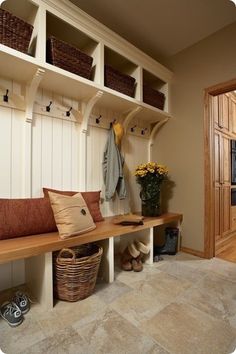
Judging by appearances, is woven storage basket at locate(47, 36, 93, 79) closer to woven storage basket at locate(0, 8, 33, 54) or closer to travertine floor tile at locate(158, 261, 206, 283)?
woven storage basket at locate(0, 8, 33, 54)

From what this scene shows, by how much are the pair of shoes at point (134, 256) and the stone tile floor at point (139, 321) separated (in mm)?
157

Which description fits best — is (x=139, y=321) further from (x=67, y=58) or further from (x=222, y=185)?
(x=222, y=185)

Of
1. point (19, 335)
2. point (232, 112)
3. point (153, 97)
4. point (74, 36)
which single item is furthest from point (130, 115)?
point (19, 335)

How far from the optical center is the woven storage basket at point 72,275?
1386 millimetres

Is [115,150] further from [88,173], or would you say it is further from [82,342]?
[82,342]

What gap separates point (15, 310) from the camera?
1228 mm

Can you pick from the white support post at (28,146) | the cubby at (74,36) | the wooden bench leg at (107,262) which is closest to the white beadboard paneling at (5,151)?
the white support post at (28,146)

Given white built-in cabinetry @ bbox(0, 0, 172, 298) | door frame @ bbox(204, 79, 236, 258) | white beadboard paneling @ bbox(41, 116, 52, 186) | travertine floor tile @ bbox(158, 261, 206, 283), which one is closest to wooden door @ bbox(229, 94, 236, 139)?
door frame @ bbox(204, 79, 236, 258)

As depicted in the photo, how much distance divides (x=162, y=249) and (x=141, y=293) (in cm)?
90

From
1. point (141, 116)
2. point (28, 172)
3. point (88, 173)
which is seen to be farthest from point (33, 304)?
point (141, 116)

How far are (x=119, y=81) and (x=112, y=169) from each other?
939mm

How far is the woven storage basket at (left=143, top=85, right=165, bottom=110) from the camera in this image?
2.39 m

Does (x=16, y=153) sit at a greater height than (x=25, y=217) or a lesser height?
greater

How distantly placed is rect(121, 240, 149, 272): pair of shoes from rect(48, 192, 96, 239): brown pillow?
Result: 2.05 feet
